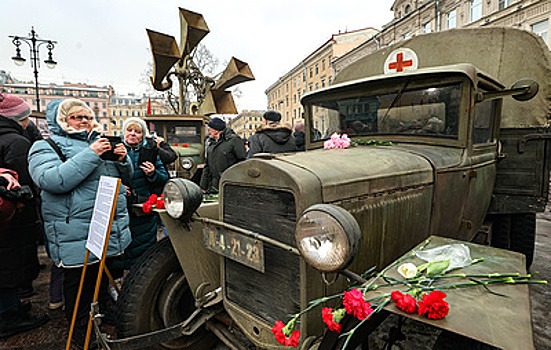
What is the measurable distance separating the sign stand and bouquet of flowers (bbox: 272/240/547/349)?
1.24 m

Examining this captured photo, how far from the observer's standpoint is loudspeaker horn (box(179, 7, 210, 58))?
8.96m

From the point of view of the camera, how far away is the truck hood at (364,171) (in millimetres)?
1487

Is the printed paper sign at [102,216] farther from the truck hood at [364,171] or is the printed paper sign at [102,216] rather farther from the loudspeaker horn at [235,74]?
the loudspeaker horn at [235,74]

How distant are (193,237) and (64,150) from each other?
44.9 inches

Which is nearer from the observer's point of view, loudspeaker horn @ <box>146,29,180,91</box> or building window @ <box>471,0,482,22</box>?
loudspeaker horn @ <box>146,29,180,91</box>

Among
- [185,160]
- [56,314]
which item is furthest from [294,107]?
[56,314]

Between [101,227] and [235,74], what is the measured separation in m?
7.56

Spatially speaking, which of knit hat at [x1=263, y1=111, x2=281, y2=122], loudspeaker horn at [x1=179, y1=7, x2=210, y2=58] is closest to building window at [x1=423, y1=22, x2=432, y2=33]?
loudspeaker horn at [x1=179, y1=7, x2=210, y2=58]

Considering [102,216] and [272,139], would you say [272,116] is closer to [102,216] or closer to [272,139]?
[272,139]

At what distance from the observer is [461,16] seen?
18.5 metres

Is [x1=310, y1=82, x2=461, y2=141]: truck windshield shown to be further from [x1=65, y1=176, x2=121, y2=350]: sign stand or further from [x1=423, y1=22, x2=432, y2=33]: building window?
[x1=423, y1=22, x2=432, y2=33]: building window

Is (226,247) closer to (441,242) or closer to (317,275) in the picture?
(317,275)

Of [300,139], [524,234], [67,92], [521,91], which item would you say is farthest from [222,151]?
[67,92]

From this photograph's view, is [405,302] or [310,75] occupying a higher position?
[310,75]
